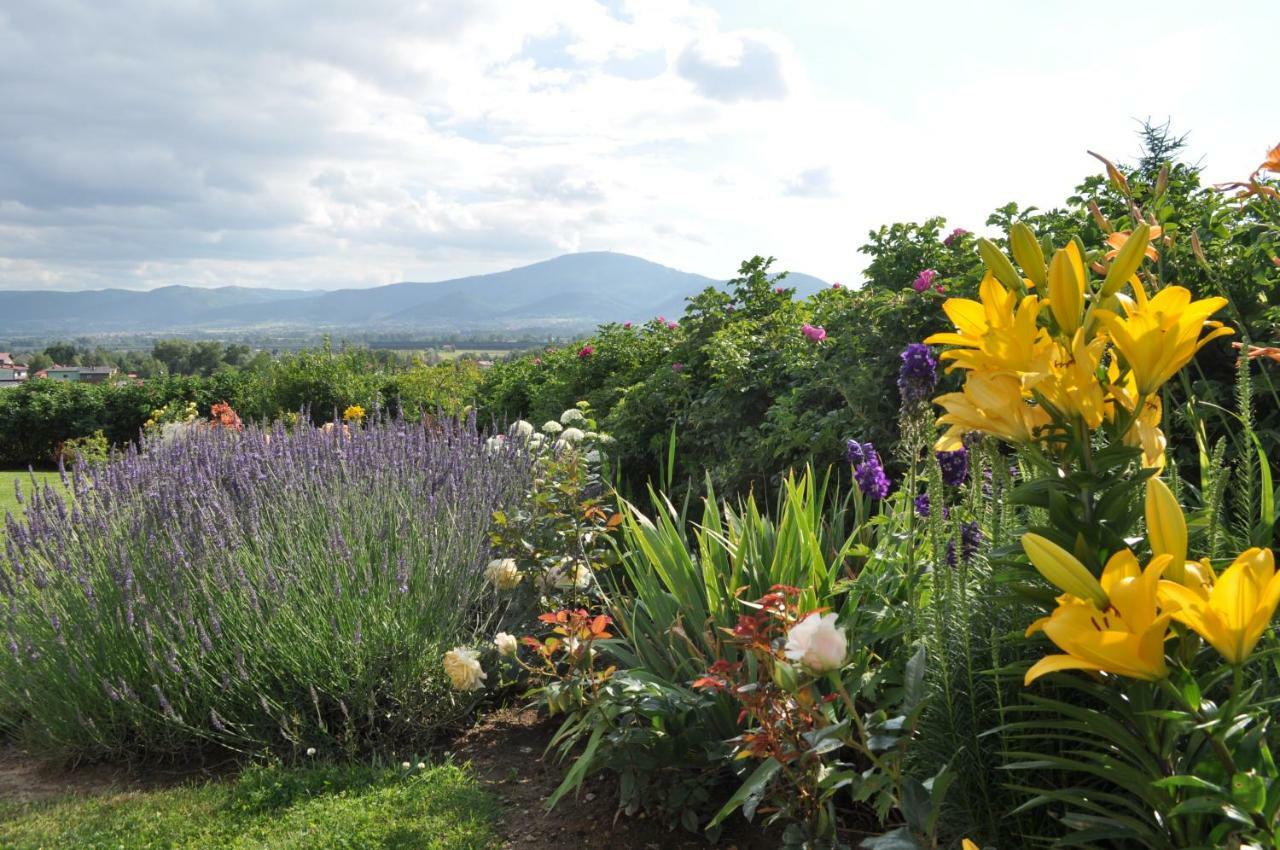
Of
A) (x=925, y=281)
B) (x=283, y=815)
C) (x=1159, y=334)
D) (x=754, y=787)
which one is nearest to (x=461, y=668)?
(x=283, y=815)

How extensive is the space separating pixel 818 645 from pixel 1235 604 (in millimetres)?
701

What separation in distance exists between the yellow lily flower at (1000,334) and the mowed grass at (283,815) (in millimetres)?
2040

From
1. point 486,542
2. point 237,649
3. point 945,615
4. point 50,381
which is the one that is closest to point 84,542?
point 237,649

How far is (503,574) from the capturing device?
11.2 feet

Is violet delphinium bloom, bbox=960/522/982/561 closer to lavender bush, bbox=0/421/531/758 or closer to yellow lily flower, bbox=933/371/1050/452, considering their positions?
yellow lily flower, bbox=933/371/1050/452

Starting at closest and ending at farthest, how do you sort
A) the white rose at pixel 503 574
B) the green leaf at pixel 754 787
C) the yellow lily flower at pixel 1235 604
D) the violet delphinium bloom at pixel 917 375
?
the yellow lily flower at pixel 1235 604 < the violet delphinium bloom at pixel 917 375 < the green leaf at pixel 754 787 < the white rose at pixel 503 574

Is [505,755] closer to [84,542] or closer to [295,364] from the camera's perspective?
[84,542]

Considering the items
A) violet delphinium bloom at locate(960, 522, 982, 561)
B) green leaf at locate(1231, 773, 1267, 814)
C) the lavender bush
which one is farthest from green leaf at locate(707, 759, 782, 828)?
the lavender bush

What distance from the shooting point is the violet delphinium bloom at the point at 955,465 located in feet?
6.93

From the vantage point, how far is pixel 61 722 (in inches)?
133

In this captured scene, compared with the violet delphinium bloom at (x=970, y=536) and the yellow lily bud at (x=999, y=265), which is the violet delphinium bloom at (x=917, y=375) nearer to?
the yellow lily bud at (x=999, y=265)

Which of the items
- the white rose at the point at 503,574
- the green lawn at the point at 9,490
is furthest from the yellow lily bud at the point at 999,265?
the green lawn at the point at 9,490

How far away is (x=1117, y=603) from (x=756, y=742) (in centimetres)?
101

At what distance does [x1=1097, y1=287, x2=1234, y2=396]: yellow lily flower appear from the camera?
1197 mm
